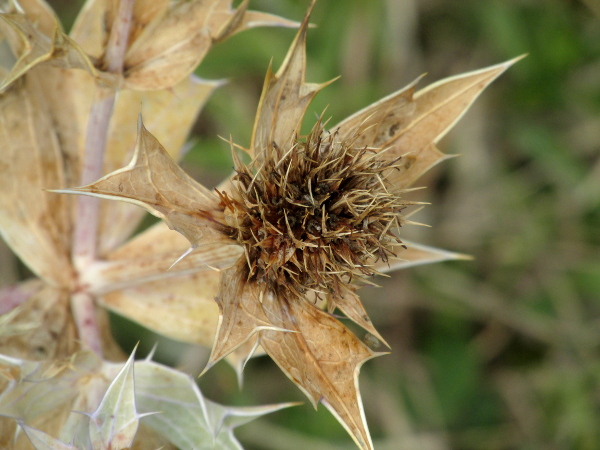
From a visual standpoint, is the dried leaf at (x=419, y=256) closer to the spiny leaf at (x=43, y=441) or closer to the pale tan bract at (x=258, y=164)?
the pale tan bract at (x=258, y=164)

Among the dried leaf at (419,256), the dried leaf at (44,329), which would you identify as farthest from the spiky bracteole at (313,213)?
the dried leaf at (44,329)

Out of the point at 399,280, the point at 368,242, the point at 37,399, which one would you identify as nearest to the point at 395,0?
the point at 399,280

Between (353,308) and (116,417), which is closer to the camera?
(116,417)

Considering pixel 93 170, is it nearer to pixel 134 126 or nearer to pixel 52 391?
pixel 134 126

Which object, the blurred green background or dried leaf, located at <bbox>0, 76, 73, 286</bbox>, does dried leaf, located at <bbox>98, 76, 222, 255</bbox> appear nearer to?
dried leaf, located at <bbox>0, 76, 73, 286</bbox>

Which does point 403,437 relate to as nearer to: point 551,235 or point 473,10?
point 551,235

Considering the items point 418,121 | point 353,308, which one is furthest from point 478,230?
point 353,308
